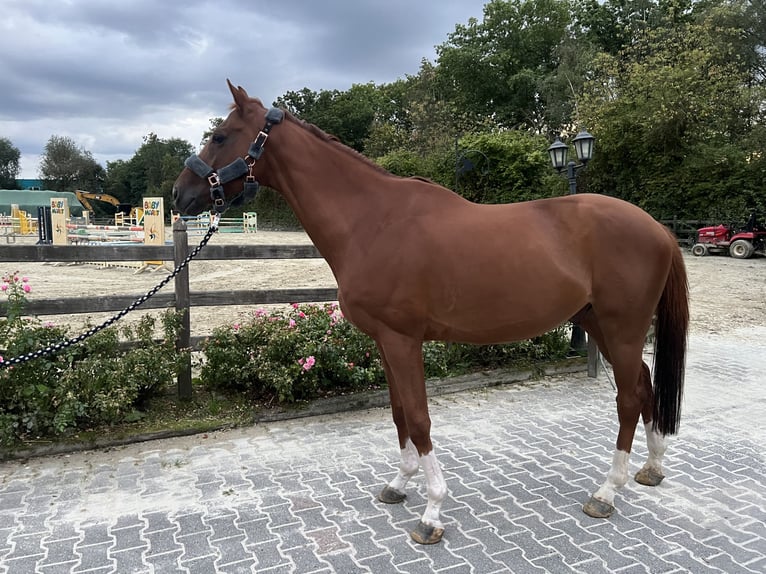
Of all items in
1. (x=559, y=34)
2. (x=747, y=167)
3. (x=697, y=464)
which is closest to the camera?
(x=697, y=464)

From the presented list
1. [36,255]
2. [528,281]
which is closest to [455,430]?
[528,281]

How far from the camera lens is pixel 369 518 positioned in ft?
9.41

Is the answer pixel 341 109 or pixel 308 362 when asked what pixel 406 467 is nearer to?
pixel 308 362

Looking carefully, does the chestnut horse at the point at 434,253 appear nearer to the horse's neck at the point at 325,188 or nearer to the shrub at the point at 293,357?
the horse's neck at the point at 325,188

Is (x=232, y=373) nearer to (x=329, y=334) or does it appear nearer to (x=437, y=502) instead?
(x=329, y=334)

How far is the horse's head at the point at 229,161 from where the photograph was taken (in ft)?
8.73

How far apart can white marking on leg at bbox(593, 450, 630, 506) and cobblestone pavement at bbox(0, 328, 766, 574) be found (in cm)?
14

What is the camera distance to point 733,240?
58.6 feet

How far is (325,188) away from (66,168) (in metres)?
85.7

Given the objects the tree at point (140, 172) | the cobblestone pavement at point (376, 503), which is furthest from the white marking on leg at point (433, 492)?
the tree at point (140, 172)

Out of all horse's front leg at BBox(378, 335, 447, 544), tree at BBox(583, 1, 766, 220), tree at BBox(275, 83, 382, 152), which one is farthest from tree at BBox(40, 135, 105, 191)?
horse's front leg at BBox(378, 335, 447, 544)

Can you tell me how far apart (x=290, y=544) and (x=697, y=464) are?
2.85 meters

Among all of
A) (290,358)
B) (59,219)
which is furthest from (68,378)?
(59,219)

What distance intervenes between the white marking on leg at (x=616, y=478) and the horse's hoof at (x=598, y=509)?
0.10 ft
